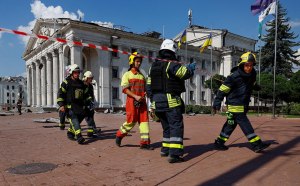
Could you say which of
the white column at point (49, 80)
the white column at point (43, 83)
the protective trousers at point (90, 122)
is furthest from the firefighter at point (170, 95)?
the white column at point (43, 83)

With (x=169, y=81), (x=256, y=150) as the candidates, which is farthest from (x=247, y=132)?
(x=169, y=81)

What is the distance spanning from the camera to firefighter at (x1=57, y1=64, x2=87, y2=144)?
24.7 ft

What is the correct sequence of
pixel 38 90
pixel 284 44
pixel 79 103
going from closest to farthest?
pixel 79 103 < pixel 284 44 < pixel 38 90

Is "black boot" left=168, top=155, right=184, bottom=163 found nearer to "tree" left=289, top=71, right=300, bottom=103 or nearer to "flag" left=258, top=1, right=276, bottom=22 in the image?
"flag" left=258, top=1, right=276, bottom=22

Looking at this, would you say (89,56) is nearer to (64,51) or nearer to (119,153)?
(64,51)

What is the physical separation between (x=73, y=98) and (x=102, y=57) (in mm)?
31595

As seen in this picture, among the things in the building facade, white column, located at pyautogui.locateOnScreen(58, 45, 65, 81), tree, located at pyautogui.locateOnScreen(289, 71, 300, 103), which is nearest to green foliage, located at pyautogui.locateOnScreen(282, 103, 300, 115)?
tree, located at pyautogui.locateOnScreen(289, 71, 300, 103)

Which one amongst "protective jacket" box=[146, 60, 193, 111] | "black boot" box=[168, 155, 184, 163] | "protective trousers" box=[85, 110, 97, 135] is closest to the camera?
"black boot" box=[168, 155, 184, 163]

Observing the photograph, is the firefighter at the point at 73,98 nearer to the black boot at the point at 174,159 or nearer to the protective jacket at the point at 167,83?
the protective jacket at the point at 167,83

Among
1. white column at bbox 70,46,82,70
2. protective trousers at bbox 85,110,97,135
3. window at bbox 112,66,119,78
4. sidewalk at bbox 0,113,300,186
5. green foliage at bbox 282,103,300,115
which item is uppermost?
white column at bbox 70,46,82,70

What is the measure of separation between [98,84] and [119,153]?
1301 inches

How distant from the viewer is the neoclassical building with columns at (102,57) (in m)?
37.5

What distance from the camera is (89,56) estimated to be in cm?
3975

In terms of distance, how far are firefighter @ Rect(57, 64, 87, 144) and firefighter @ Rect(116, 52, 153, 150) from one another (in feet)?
5.31
